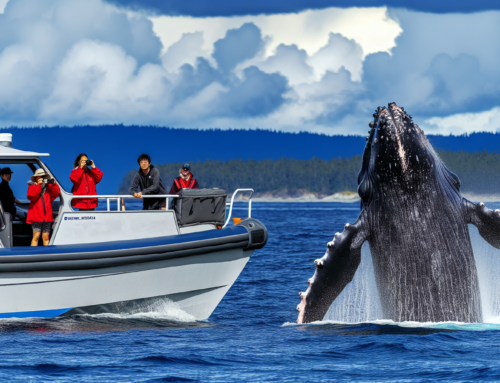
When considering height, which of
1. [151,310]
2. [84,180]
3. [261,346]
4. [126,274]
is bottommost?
[261,346]

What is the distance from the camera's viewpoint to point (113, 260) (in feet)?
32.3

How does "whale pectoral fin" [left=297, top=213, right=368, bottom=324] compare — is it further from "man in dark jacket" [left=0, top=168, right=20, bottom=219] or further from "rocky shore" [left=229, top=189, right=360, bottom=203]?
"rocky shore" [left=229, top=189, right=360, bottom=203]

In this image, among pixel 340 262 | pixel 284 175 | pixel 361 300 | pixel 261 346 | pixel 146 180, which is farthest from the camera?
pixel 284 175

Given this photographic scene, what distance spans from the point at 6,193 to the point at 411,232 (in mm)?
5567

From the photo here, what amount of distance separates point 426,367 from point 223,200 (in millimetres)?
4601

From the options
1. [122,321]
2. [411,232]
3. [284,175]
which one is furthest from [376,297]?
[284,175]

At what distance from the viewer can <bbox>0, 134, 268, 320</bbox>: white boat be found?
9.62 m

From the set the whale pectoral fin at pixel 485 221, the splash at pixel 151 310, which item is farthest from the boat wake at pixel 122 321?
the whale pectoral fin at pixel 485 221

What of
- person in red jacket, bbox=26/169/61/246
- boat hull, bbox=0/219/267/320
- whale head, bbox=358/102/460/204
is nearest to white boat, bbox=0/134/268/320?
boat hull, bbox=0/219/267/320

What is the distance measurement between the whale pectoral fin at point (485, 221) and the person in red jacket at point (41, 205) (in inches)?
208

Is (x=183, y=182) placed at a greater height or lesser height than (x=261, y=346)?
greater

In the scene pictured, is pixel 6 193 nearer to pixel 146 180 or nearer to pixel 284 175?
pixel 146 180

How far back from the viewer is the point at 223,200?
11.1 m

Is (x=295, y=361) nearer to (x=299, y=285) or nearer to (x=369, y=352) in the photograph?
(x=369, y=352)
